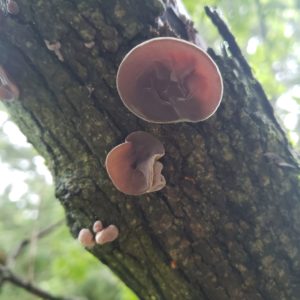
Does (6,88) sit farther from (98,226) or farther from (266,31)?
(266,31)

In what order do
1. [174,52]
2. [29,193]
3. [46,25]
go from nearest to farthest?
[174,52] → [46,25] → [29,193]

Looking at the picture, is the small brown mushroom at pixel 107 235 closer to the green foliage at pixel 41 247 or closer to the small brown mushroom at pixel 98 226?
the small brown mushroom at pixel 98 226

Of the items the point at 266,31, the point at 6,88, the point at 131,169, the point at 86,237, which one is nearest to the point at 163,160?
the point at 131,169

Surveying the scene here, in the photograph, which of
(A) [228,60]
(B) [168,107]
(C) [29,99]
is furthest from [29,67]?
(A) [228,60]

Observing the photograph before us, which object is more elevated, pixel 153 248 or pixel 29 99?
pixel 29 99

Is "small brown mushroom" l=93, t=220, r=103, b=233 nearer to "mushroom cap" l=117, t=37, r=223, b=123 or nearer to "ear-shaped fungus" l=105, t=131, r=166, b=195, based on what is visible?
"ear-shaped fungus" l=105, t=131, r=166, b=195

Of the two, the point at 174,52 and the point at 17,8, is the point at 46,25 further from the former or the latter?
the point at 174,52

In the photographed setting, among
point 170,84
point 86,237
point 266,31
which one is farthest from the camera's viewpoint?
point 266,31
